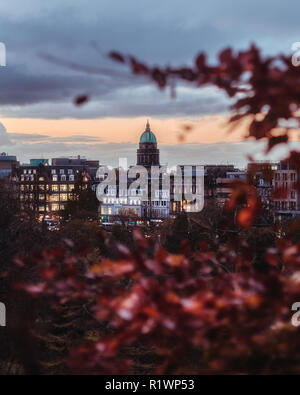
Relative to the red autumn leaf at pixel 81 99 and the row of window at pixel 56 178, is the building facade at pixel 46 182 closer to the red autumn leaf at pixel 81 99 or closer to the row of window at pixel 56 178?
the row of window at pixel 56 178

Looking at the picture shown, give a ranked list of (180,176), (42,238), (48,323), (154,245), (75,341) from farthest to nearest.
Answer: (180,176), (42,238), (48,323), (75,341), (154,245)

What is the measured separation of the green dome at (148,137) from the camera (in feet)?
387

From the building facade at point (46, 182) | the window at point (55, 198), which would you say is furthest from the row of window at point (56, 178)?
the window at point (55, 198)

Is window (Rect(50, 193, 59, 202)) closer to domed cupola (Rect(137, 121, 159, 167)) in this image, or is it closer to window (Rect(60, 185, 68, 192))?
window (Rect(60, 185, 68, 192))

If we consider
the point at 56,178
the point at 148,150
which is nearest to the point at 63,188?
the point at 56,178

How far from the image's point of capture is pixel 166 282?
10.2ft

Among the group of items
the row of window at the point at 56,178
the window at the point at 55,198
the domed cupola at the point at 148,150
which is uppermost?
the domed cupola at the point at 148,150

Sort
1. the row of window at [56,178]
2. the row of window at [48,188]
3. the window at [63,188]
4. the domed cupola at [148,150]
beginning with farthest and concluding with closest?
the domed cupola at [148,150] < the window at [63,188] < the row of window at [56,178] < the row of window at [48,188]

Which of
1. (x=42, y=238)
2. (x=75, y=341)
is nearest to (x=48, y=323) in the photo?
(x=75, y=341)

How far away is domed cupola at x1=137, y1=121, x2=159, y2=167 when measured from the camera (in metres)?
116

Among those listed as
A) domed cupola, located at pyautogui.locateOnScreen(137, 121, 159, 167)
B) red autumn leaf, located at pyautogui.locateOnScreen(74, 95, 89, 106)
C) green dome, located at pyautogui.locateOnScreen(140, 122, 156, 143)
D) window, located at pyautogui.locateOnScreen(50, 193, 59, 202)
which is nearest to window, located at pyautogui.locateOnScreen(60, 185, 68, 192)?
window, located at pyautogui.locateOnScreen(50, 193, 59, 202)

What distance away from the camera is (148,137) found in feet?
389
